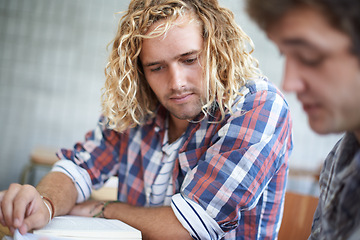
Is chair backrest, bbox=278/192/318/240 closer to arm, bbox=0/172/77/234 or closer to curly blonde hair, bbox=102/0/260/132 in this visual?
curly blonde hair, bbox=102/0/260/132

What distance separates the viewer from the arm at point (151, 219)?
1.06 meters

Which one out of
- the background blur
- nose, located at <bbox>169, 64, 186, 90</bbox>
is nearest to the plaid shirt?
nose, located at <bbox>169, 64, 186, 90</bbox>

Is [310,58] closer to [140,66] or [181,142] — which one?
[181,142]

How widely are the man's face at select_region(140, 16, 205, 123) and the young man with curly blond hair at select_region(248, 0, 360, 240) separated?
536 millimetres

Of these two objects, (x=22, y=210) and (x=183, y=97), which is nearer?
(x=22, y=210)

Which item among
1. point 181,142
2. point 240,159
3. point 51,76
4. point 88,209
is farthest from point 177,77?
point 51,76

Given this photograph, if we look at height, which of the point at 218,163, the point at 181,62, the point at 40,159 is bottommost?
the point at 40,159

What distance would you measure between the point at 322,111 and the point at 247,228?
697 millimetres

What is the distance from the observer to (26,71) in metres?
3.38

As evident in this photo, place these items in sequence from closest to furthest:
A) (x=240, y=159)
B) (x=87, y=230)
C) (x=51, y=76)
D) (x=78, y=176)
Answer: (x=87, y=230)
(x=240, y=159)
(x=78, y=176)
(x=51, y=76)

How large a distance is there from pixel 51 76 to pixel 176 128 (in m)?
2.34

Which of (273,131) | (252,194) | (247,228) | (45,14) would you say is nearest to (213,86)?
(273,131)

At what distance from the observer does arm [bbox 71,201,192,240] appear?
1.06m

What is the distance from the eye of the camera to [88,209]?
1311 millimetres
